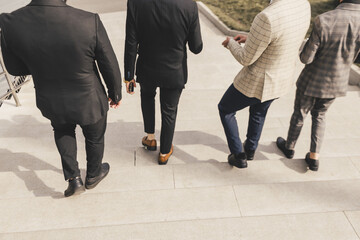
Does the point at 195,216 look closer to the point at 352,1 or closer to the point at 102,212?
the point at 102,212

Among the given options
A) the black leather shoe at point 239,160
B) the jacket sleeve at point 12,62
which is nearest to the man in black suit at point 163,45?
the black leather shoe at point 239,160

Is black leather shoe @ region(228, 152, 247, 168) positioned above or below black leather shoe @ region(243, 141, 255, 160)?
above

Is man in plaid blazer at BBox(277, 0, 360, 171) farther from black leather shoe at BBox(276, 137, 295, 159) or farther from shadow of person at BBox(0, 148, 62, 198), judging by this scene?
shadow of person at BBox(0, 148, 62, 198)

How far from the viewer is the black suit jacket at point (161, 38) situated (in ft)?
6.38

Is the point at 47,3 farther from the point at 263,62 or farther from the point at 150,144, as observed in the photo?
the point at 150,144

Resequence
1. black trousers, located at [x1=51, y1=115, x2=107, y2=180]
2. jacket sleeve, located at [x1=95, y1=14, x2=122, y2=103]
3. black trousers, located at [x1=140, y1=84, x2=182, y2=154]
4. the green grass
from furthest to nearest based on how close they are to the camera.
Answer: the green grass
black trousers, located at [x1=140, y1=84, x2=182, y2=154]
black trousers, located at [x1=51, y1=115, x2=107, y2=180]
jacket sleeve, located at [x1=95, y1=14, x2=122, y2=103]

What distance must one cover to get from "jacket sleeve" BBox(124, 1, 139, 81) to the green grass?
233 inches

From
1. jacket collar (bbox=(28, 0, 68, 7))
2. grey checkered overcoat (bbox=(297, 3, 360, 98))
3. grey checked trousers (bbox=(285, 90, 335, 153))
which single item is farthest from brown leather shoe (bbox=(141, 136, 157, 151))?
jacket collar (bbox=(28, 0, 68, 7))

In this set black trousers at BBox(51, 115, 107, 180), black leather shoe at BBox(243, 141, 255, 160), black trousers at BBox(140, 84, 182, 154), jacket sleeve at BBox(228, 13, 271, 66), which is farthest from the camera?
black leather shoe at BBox(243, 141, 255, 160)

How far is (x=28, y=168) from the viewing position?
255 centimetres

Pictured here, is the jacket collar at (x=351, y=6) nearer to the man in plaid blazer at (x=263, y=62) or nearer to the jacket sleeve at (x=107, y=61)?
the man in plaid blazer at (x=263, y=62)

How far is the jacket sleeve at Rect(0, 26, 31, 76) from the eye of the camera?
1677 millimetres

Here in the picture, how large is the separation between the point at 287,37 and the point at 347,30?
48 centimetres

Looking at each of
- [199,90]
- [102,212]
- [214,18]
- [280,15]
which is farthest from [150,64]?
[214,18]
